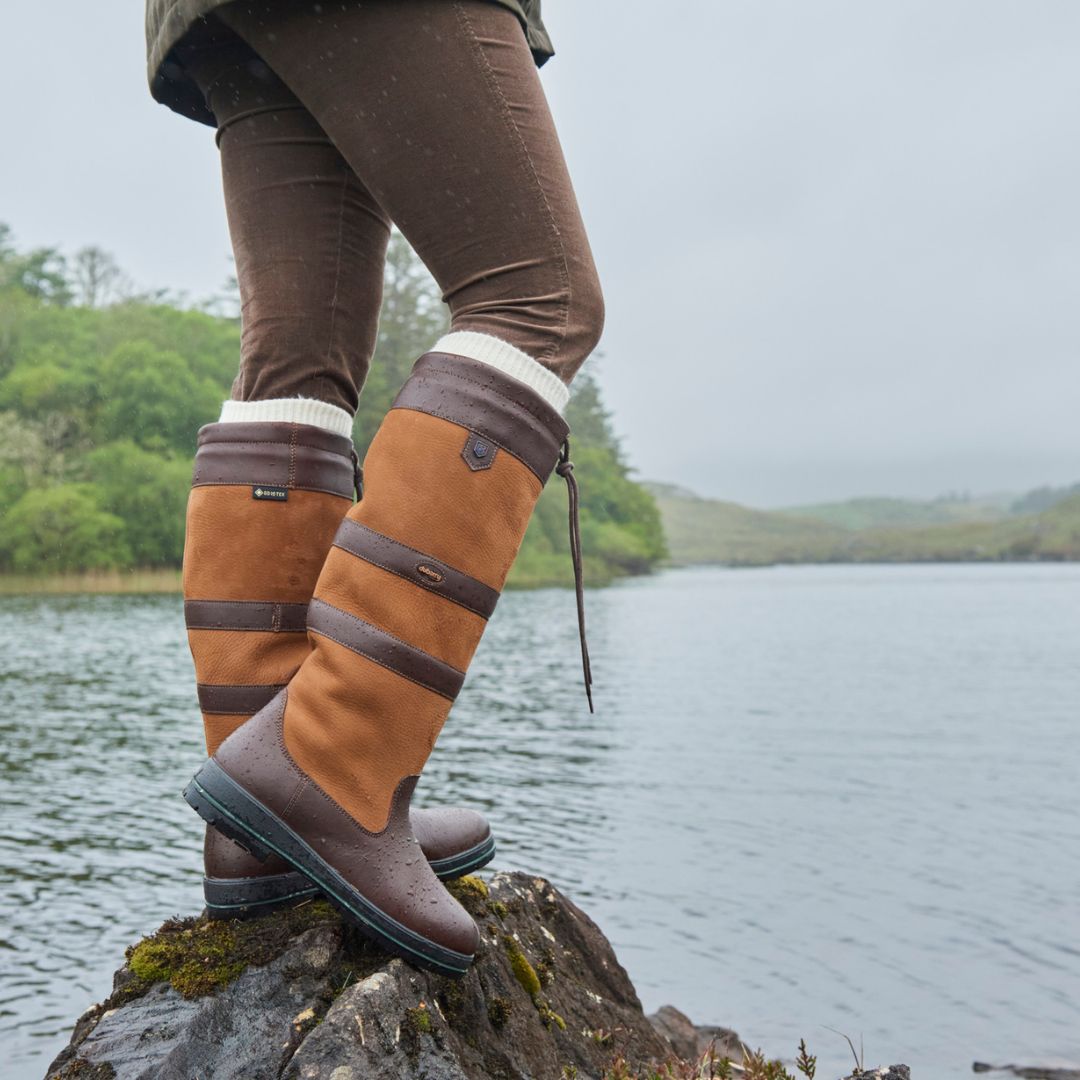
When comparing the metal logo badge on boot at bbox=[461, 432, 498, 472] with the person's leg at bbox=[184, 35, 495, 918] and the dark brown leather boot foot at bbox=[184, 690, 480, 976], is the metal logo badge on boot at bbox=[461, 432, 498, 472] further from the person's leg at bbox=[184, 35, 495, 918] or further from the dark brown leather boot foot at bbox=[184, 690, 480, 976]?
the dark brown leather boot foot at bbox=[184, 690, 480, 976]

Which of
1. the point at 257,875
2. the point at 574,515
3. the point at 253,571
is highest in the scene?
the point at 574,515

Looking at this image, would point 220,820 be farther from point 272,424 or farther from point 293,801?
point 272,424

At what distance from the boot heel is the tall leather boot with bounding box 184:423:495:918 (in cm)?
18

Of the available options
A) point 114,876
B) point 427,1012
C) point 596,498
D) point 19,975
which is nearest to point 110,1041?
point 427,1012

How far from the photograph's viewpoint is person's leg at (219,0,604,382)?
64.3 inches

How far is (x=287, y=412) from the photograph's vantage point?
1.97m

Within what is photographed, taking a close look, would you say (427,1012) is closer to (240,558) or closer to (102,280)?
(240,558)

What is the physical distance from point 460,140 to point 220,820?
3.51 feet

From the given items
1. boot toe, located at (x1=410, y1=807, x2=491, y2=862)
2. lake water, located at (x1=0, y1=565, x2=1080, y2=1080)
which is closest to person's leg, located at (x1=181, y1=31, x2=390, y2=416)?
boot toe, located at (x1=410, y1=807, x2=491, y2=862)

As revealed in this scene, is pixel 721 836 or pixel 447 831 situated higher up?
pixel 447 831

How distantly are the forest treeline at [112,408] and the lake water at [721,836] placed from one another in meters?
26.3

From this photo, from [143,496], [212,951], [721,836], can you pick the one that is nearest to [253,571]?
[212,951]

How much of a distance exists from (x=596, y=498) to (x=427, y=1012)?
72.9 meters

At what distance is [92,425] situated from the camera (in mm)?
47000
